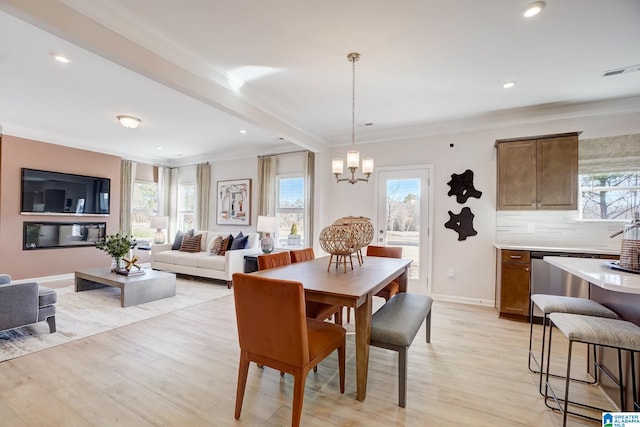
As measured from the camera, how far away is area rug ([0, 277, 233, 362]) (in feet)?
9.23

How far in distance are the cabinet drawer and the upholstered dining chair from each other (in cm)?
297

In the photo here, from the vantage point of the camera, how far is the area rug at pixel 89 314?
2812 millimetres

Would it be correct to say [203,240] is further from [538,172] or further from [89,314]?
[538,172]

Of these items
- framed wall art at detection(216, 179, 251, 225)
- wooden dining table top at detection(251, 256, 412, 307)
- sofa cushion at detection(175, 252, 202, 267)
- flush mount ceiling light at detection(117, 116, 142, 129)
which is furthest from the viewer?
framed wall art at detection(216, 179, 251, 225)

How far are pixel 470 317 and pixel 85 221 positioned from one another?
7.21 meters

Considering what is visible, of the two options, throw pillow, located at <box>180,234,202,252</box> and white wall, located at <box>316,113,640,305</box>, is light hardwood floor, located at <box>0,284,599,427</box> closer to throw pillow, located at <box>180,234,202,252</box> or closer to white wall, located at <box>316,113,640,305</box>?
white wall, located at <box>316,113,640,305</box>

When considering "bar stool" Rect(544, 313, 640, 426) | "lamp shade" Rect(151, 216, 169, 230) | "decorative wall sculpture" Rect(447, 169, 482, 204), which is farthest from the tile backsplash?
"lamp shade" Rect(151, 216, 169, 230)

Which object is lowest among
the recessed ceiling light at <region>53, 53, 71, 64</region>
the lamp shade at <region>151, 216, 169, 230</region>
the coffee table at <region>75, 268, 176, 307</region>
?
the coffee table at <region>75, 268, 176, 307</region>

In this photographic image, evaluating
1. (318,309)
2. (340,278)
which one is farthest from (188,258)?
(340,278)

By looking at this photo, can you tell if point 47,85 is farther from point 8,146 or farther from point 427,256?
point 427,256

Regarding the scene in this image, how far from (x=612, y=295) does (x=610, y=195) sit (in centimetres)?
232

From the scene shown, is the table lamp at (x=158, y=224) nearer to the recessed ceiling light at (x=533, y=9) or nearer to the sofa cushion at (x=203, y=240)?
the sofa cushion at (x=203, y=240)

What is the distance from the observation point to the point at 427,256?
4.64 m

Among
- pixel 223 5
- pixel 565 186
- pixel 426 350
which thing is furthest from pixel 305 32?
pixel 565 186
